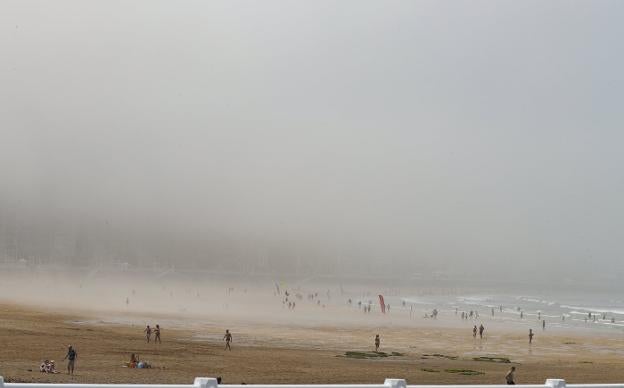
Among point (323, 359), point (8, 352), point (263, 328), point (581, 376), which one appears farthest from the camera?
point (263, 328)

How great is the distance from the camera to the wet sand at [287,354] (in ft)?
127

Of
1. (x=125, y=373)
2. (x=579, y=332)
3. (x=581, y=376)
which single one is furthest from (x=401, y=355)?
(x=579, y=332)

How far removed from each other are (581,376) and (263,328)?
39831 mm

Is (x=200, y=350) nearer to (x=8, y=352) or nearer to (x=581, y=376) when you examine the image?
(x=8, y=352)

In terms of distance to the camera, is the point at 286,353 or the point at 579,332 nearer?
the point at 286,353

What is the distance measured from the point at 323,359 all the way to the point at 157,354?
10822mm

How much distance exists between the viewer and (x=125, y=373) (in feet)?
121

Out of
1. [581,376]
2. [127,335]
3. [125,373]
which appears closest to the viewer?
[125,373]

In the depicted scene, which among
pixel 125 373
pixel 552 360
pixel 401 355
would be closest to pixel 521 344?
pixel 552 360

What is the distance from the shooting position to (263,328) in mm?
79062

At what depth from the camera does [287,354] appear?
51.0m

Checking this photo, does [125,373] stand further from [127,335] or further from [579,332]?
[579,332]

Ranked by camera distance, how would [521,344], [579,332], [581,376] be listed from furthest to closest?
[579,332] < [521,344] < [581,376]

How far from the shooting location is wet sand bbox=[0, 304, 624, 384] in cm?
3872
